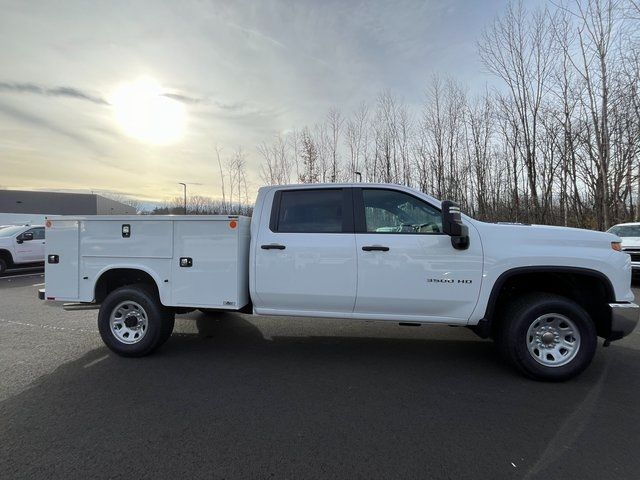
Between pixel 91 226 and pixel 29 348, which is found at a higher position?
pixel 91 226

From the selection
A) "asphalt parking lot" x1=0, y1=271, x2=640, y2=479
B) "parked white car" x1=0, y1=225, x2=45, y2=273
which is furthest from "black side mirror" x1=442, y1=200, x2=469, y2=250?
"parked white car" x1=0, y1=225, x2=45, y2=273

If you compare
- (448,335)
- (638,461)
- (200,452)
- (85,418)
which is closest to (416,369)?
(448,335)

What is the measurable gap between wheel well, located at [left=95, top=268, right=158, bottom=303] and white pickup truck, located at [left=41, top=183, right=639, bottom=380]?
23 millimetres

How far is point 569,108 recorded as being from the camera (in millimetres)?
18750

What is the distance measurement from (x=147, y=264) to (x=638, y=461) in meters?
5.13

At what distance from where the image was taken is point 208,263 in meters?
4.73

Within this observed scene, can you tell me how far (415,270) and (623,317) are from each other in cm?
226

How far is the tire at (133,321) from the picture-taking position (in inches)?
190

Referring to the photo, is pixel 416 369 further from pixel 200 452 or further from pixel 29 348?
pixel 29 348

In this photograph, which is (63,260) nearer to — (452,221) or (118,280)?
(118,280)

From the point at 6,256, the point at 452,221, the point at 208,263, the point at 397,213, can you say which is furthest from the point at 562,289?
the point at 6,256

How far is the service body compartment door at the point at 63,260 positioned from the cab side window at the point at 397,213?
12.6 feet

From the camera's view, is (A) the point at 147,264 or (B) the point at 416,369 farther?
(A) the point at 147,264

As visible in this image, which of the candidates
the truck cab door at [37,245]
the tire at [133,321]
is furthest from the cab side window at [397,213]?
the truck cab door at [37,245]
